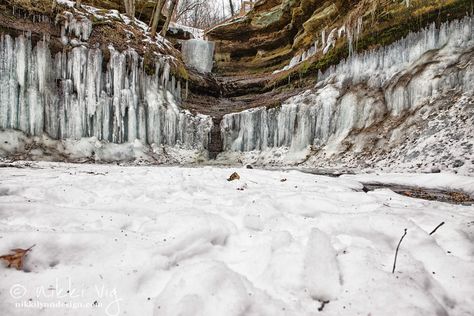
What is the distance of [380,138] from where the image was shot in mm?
10469

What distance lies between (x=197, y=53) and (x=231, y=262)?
22.6m

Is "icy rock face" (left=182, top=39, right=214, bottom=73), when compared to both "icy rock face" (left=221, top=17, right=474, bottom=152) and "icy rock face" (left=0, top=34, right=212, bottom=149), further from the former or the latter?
"icy rock face" (left=221, top=17, right=474, bottom=152)

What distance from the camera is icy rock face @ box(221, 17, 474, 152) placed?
376 inches

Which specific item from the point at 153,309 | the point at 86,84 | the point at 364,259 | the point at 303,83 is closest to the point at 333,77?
the point at 303,83

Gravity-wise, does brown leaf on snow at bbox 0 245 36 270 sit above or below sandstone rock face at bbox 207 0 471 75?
below

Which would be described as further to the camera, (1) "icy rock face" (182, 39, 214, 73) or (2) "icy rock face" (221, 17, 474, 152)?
(1) "icy rock face" (182, 39, 214, 73)

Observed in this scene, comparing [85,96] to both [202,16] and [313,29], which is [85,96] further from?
[202,16]

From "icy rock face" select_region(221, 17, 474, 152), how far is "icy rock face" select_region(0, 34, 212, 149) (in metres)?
4.16

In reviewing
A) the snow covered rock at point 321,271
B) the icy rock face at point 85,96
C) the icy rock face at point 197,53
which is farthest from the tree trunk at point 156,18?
the snow covered rock at point 321,271

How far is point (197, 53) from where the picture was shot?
2200cm

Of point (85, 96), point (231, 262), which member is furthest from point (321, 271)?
point (85, 96)

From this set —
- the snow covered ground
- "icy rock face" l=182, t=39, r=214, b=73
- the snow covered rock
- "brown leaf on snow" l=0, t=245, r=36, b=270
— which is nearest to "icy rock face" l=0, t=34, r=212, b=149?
"icy rock face" l=182, t=39, r=214, b=73

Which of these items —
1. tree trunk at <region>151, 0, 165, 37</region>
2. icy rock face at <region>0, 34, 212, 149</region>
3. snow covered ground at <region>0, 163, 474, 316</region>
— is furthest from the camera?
tree trunk at <region>151, 0, 165, 37</region>

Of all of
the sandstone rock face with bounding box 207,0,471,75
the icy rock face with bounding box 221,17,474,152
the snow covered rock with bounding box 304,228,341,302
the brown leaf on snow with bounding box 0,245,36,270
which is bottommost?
the snow covered rock with bounding box 304,228,341,302
